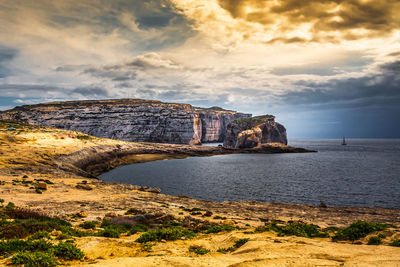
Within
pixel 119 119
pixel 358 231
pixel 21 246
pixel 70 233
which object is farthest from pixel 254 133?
pixel 21 246

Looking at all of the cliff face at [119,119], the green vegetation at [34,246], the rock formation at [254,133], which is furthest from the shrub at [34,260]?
the cliff face at [119,119]

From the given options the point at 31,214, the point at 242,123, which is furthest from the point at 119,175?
A: the point at 242,123

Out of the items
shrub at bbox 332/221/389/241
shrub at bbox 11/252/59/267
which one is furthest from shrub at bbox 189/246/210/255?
shrub at bbox 332/221/389/241

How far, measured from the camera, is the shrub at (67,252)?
950 centimetres

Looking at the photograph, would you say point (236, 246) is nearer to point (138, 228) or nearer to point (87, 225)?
point (138, 228)

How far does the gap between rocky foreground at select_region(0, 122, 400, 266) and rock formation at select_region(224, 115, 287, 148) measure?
107 metres

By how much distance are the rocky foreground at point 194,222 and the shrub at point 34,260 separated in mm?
1070

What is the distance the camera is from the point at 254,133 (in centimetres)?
14738

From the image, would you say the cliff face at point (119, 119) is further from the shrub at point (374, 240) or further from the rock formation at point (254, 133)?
the shrub at point (374, 240)

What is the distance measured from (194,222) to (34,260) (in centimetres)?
1335

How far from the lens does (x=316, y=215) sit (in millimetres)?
27781

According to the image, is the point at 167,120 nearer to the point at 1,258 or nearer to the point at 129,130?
the point at 129,130

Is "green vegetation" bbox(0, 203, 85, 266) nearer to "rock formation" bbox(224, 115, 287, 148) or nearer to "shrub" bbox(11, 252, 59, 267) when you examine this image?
"shrub" bbox(11, 252, 59, 267)

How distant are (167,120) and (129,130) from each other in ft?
91.7
